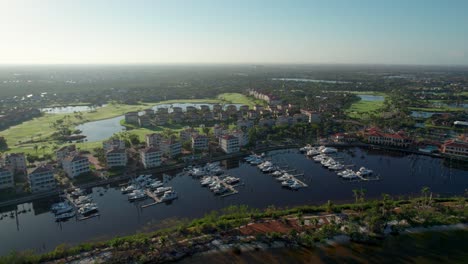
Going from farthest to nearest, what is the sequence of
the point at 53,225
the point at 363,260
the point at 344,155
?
the point at 344,155 < the point at 53,225 < the point at 363,260

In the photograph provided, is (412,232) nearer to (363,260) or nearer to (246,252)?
(363,260)

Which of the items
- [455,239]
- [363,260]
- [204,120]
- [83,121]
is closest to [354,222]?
[363,260]

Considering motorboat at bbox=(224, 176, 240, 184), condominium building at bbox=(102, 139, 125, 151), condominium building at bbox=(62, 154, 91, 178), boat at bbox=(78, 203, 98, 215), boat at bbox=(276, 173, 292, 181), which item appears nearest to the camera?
boat at bbox=(78, 203, 98, 215)

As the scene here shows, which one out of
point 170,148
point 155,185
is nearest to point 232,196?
point 155,185

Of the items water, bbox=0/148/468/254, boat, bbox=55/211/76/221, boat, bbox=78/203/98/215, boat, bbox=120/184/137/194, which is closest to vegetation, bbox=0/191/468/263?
water, bbox=0/148/468/254

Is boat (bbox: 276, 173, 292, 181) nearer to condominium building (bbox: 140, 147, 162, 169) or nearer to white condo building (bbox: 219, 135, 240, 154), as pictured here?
white condo building (bbox: 219, 135, 240, 154)

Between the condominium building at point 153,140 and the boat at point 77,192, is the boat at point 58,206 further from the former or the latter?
the condominium building at point 153,140

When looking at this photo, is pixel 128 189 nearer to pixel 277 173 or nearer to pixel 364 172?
pixel 277 173
